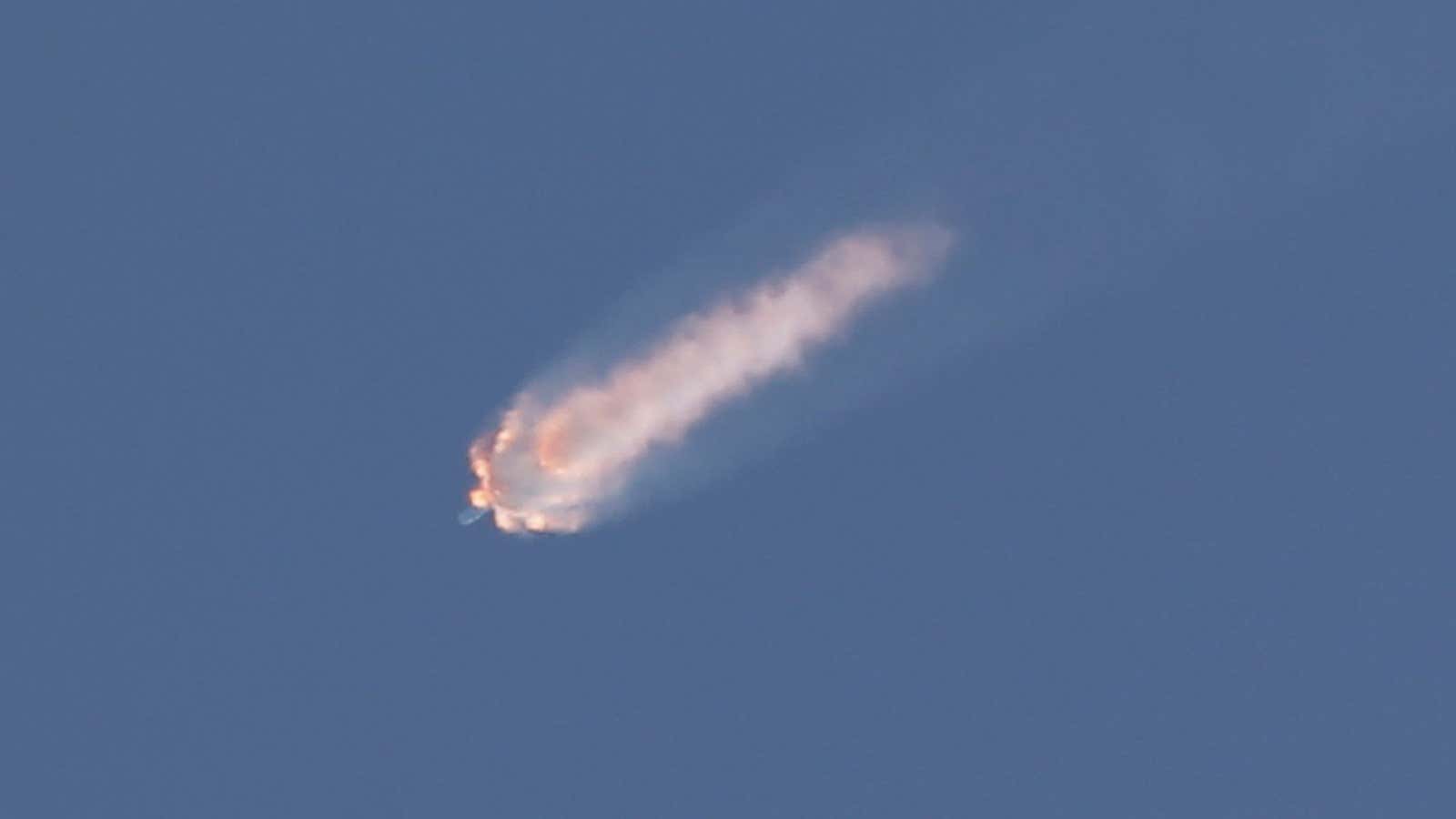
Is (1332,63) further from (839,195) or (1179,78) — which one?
(839,195)

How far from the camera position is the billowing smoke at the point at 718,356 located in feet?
212

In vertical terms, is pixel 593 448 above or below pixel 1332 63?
below

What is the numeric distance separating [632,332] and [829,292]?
5988mm

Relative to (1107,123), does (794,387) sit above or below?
below

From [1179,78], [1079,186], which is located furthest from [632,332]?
[1179,78]

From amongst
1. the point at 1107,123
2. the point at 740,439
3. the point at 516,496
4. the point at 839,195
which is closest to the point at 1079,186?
the point at 1107,123

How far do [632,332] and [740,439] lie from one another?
453cm

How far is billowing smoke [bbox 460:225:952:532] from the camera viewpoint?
64562 mm

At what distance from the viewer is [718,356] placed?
64750 mm

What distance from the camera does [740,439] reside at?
218 feet

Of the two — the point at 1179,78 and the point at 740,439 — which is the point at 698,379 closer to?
the point at 740,439

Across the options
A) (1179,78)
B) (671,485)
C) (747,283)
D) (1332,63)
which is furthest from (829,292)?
(1332,63)

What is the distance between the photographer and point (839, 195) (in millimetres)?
66500

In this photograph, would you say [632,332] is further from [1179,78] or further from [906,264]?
[1179,78]
